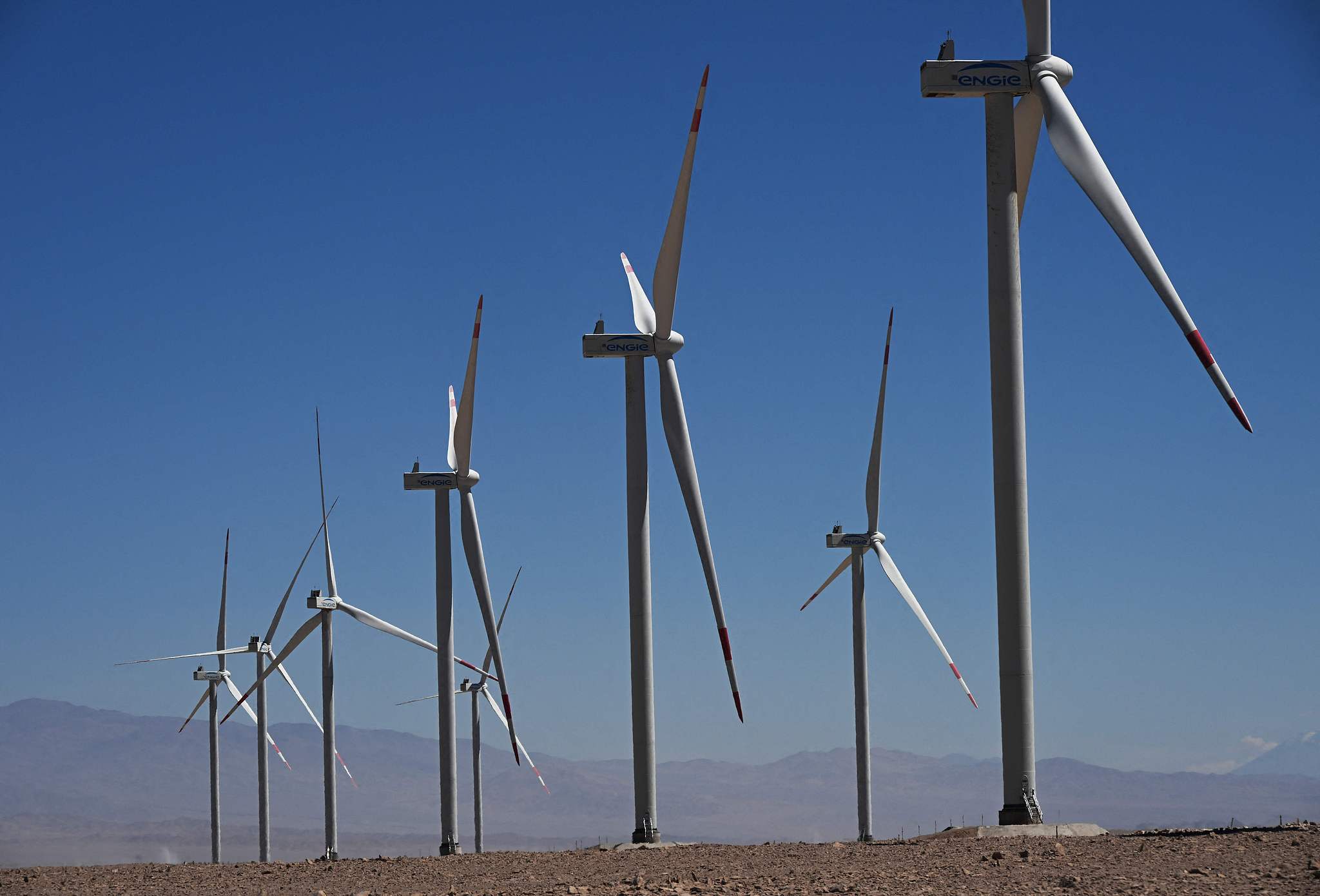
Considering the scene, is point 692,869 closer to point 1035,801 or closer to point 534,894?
point 534,894

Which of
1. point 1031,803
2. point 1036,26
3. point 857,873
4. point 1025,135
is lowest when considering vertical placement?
point 857,873

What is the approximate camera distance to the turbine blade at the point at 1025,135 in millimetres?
40625

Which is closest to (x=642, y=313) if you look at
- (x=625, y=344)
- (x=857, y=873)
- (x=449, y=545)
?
(x=625, y=344)

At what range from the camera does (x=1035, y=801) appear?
1393 inches

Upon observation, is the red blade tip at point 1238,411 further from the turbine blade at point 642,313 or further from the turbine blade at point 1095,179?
the turbine blade at point 642,313

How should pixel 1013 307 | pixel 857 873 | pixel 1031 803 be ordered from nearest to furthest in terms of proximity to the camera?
A: pixel 857 873, pixel 1031 803, pixel 1013 307

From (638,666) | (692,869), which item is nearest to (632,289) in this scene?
(638,666)

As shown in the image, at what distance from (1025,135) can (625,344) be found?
1810 centimetres

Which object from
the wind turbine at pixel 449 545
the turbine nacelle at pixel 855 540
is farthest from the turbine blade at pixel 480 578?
the turbine nacelle at pixel 855 540

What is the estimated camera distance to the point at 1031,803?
35.2m

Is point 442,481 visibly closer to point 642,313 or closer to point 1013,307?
point 642,313

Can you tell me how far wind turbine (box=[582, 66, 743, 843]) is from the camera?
5228 centimetres

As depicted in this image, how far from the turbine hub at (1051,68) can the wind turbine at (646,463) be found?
14.3 metres

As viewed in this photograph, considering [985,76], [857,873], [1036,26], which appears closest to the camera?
[857,873]
